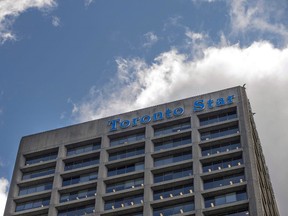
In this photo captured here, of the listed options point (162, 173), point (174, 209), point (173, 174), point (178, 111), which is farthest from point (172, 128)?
point (174, 209)

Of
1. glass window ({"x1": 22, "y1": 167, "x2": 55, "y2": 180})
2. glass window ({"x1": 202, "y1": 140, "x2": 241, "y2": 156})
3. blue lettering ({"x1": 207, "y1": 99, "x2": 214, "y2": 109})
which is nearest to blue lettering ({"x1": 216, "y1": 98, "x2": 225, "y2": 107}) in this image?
blue lettering ({"x1": 207, "y1": 99, "x2": 214, "y2": 109})

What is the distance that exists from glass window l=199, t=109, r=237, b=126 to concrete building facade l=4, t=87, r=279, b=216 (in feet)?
0.56

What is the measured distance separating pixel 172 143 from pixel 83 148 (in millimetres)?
16577

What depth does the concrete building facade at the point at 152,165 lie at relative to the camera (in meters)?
102

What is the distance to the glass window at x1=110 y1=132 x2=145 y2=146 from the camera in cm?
11509

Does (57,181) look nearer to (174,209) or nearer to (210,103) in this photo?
(174,209)

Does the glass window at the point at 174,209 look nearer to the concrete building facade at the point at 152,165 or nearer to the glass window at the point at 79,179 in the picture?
the concrete building facade at the point at 152,165

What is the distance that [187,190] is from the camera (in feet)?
341

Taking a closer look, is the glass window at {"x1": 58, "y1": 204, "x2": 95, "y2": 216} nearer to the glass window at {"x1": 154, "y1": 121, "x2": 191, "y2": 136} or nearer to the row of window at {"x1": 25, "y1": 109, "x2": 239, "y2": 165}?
the row of window at {"x1": 25, "y1": 109, "x2": 239, "y2": 165}

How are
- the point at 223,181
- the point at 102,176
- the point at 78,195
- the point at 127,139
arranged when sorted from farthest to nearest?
the point at 127,139
the point at 78,195
the point at 102,176
the point at 223,181

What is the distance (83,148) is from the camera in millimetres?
117875

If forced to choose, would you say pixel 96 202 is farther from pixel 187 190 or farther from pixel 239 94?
pixel 239 94

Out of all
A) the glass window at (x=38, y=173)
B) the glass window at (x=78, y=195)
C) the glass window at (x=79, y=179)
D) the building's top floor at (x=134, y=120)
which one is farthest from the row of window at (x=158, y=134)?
the glass window at (x=78, y=195)

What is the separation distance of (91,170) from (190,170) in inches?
691
